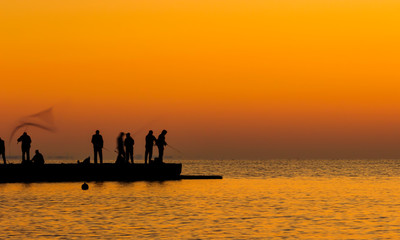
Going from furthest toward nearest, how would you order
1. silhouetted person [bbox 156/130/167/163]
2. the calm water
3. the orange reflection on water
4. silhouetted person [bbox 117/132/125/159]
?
silhouetted person [bbox 117/132/125/159], silhouetted person [bbox 156/130/167/163], the orange reflection on water, the calm water

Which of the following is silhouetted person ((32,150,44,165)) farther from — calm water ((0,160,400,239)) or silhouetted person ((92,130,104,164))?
A: silhouetted person ((92,130,104,164))

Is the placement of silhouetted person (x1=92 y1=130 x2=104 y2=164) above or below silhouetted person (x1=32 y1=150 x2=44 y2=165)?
above

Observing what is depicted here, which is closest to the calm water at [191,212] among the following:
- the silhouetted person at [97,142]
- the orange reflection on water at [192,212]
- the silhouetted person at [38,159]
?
the orange reflection on water at [192,212]

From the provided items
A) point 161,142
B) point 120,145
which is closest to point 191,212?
point 161,142

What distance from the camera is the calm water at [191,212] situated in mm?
29312

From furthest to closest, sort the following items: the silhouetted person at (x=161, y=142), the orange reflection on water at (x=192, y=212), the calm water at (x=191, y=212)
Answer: the silhouetted person at (x=161, y=142)
the orange reflection on water at (x=192, y=212)
the calm water at (x=191, y=212)

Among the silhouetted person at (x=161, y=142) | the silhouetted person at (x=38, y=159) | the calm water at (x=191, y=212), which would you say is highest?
the silhouetted person at (x=161, y=142)

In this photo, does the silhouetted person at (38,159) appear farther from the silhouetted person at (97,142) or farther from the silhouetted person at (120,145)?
the silhouetted person at (120,145)

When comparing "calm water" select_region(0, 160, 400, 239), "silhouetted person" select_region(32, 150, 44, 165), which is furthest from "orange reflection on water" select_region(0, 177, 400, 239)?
"silhouetted person" select_region(32, 150, 44, 165)

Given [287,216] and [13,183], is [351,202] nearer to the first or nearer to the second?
[287,216]

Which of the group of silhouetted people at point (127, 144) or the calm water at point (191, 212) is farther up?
the group of silhouetted people at point (127, 144)

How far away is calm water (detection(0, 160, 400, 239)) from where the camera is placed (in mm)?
29312

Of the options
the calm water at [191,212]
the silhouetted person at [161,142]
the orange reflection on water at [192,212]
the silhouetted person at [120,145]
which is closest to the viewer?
the calm water at [191,212]

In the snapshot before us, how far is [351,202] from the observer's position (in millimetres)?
43625
